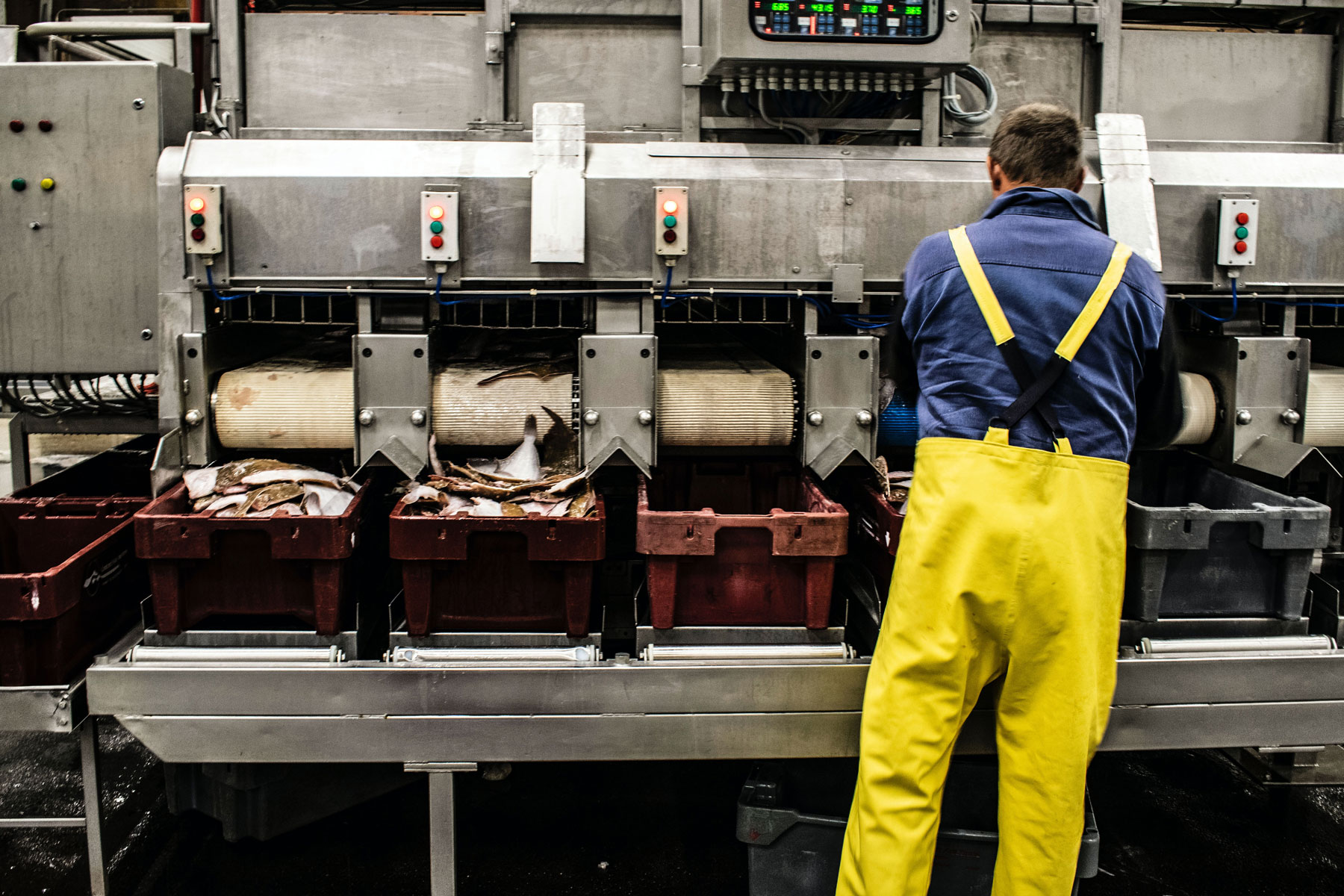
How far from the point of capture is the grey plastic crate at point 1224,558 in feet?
6.74

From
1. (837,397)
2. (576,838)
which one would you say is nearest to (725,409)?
(837,397)

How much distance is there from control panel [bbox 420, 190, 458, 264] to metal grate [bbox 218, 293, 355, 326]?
0.28 m

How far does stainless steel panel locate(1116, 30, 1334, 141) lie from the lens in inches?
109

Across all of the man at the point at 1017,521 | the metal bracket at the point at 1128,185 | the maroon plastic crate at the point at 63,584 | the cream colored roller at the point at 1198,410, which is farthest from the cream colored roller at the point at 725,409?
the maroon plastic crate at the point at 63,584

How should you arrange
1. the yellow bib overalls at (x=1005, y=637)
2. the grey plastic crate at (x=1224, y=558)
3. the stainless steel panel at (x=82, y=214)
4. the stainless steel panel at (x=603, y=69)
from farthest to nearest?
the stainless steel panel at (x=603, y=69) → the stainless steel panel at (x=82, y=214) → the grey plastic crate at (x=1224, y=558) → the yellow bib overalls at (x=1005, y=637)

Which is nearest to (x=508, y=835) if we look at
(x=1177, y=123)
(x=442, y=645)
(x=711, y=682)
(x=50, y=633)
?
(x=442, y=645)

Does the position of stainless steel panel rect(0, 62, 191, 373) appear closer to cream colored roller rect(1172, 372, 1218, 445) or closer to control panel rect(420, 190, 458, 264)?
control panel rect(420, 190, 458, 264)

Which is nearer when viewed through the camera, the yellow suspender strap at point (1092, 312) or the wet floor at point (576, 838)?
the yellow suspender strap at point (1092, 312)

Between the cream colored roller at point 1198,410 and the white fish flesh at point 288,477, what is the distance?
6.60ft

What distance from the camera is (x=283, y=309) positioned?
247cm

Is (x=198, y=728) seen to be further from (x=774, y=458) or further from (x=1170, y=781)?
(x=1170, y=781)

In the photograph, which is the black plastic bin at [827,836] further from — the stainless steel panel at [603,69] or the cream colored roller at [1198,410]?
the stainless steel panel at [603,69]

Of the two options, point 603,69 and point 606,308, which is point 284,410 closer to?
point 606,308

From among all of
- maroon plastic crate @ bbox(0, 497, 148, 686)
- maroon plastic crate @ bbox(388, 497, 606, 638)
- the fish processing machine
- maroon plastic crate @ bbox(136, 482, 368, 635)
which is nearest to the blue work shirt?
the fish processing machine
